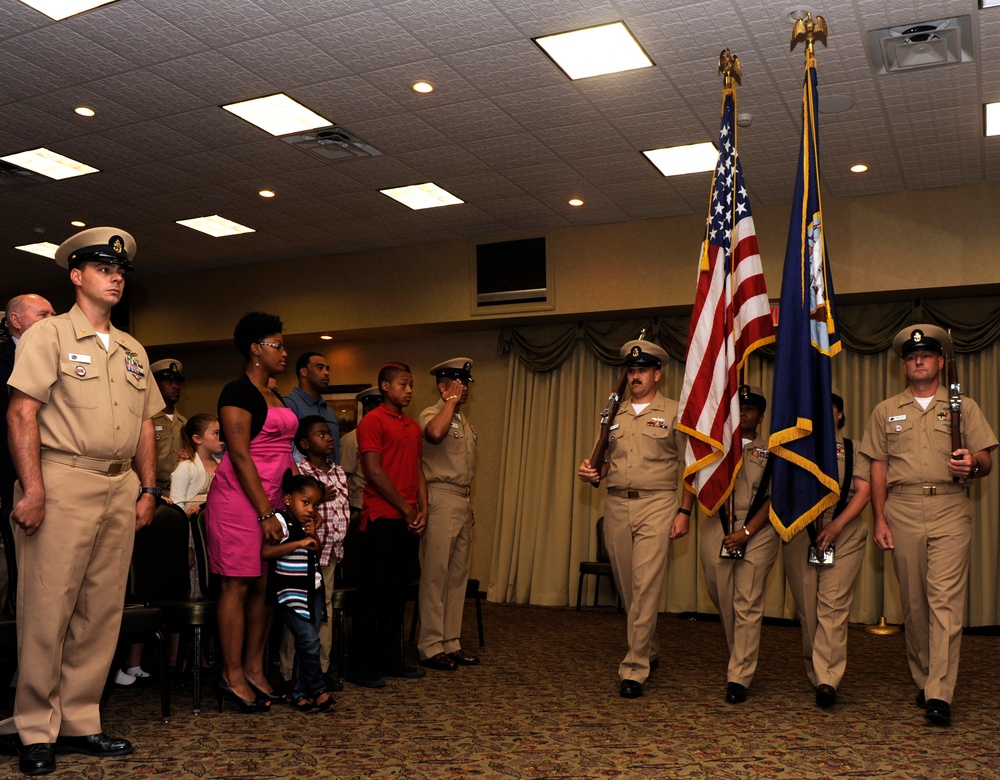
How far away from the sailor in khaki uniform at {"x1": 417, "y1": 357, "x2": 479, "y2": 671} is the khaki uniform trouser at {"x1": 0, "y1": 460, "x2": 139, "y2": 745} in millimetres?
2155

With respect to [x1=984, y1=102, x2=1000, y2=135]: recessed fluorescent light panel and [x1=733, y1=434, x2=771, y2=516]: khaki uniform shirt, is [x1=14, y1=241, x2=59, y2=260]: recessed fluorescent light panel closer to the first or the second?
[x1=733, y1=434, x2=771, y2=516]: khaki uniform shirt

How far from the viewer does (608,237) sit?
878 cm

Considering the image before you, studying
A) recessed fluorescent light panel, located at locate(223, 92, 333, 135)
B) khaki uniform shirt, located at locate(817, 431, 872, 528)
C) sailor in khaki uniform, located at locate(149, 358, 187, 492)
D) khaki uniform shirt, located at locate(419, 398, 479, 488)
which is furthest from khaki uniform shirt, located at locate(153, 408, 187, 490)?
khaki uniform shirt, located at locate(817, 431, 872, 528)

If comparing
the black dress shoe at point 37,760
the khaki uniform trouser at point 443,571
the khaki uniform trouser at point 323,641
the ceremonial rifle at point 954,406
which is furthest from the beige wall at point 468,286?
the black dress shoe at point 37,760

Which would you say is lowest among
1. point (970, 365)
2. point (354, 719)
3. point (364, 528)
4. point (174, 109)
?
point (354, 719)

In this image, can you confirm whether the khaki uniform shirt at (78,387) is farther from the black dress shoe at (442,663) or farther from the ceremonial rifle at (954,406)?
the ceremonial rifle at (954,406)

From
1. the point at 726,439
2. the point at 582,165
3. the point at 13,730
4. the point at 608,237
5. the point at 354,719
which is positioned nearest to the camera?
the point at 13,730

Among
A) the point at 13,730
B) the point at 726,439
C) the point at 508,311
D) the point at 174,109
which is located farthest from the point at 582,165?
the point at 13,730

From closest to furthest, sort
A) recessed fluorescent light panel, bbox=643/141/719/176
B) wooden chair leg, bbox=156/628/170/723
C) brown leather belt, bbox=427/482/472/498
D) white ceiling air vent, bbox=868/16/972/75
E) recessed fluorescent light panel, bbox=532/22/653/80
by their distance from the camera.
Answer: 1. wooden chair leg, bbox=156/628/170/723
2. white ceiling air vent, bbox=868/16/972/75
3. recessed fluorescent light panel, bbox=532/22/653/80
4. brown leather belt, bbox=427/482/472/498
5. recessed fluorescent light panel, bbox=643/141/719/176

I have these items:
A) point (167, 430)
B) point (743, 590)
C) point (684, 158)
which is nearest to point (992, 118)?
point (684, 158)

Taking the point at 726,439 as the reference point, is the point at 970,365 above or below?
above

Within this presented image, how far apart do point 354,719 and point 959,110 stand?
517cm

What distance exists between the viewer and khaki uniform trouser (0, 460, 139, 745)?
3.31 metres

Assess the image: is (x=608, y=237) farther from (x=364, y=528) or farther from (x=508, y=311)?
(x=364, y=528)
